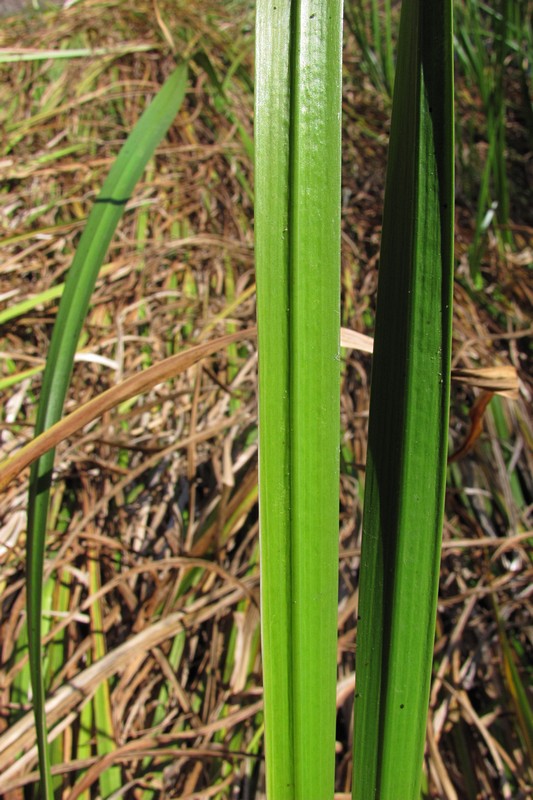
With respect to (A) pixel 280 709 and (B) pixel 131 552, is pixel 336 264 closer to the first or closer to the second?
(A) pixel 280 709

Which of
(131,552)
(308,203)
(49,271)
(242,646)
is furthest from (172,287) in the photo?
(308,203)

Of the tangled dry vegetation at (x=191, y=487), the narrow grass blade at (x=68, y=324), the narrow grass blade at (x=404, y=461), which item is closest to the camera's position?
the narrow grass blade at (x=404, y=461)

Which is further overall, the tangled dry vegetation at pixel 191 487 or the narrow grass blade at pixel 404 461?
the tangled dry vegetation at pixel 191 487

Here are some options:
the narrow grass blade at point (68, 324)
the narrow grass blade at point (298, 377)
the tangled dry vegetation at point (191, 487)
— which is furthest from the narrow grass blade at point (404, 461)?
the tangled dry vegetation at point (191, 487)

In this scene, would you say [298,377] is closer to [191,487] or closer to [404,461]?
[404,461]

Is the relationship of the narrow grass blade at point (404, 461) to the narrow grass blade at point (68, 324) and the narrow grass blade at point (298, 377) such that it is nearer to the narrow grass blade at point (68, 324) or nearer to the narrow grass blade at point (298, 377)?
the narrow grass blade at point (298, 377)
